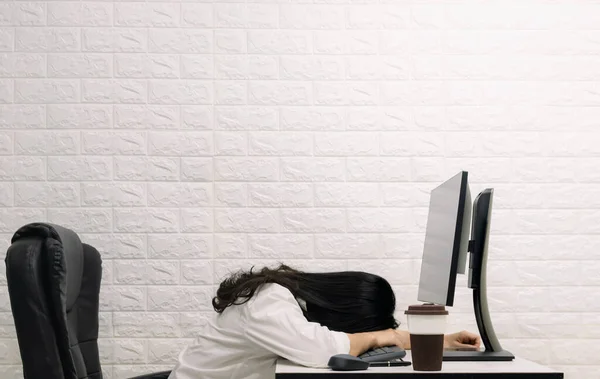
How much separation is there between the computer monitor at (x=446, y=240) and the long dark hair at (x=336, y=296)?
170 mm

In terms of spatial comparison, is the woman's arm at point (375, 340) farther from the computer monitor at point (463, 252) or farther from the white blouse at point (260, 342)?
the computer monitor at point (463, 252)

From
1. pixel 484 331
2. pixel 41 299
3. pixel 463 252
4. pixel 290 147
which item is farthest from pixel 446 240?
pixel 41 299

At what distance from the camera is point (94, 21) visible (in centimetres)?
317

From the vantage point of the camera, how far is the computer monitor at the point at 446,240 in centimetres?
220

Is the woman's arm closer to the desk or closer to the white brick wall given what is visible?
the desk

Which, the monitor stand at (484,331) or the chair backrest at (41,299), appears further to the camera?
the monitor stand at (484,331)

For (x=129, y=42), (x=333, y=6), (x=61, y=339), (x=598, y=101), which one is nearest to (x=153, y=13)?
(x=129, y=42)

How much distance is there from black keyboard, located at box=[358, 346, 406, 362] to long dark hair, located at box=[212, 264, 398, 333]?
0.22 m

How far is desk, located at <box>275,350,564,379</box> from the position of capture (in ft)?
6.34

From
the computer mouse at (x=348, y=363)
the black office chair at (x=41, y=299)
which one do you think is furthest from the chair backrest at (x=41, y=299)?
the computer mouse at (x=348, y=363)

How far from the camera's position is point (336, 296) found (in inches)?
98.7

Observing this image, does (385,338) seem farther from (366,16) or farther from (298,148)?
(366,16)

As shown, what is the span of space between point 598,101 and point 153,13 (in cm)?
181

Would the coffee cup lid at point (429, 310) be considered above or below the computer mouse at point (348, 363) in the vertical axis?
above
